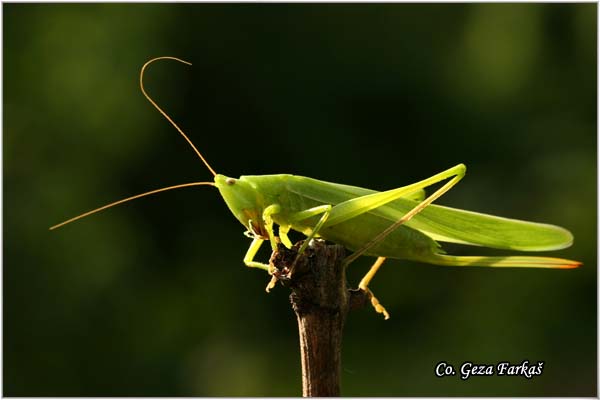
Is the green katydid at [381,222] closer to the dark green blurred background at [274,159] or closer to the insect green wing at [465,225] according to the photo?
the insect green wing at [465,225]

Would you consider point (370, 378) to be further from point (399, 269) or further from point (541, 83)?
point (541, 83)

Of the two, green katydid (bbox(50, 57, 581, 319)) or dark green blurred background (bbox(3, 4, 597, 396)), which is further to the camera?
dark green blurred background (bbox(3, 4, 597, 396))

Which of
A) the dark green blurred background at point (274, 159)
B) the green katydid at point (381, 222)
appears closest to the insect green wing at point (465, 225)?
the green katydid at point (381, 222)

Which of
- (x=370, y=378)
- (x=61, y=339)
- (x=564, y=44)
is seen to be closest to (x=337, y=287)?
(x=370, y=378)

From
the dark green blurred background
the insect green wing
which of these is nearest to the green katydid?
the insect green wing

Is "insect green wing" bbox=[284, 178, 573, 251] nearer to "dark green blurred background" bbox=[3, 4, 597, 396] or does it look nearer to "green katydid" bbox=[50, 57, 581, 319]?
"green katydid" bbox=[50, 57, 581, 319]

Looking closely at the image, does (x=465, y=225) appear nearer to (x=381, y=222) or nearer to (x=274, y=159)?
(x=381, y=222)
